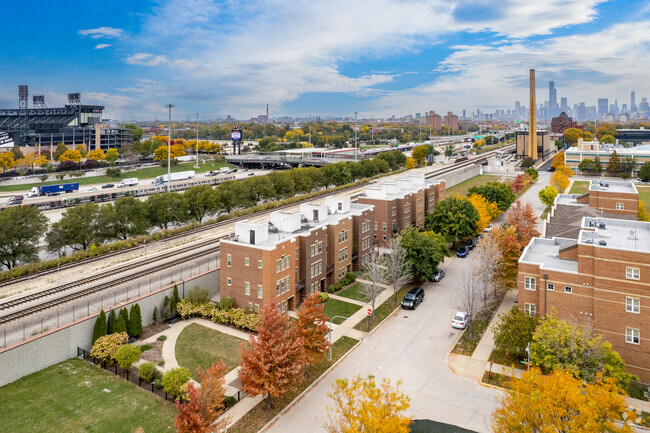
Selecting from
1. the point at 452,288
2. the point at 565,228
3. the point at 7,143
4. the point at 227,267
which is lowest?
the point at 452,288

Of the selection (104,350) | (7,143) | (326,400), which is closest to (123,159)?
(7,143)

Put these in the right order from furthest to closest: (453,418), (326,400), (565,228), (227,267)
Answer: (565,228) < (227,267) < (326,400) < (453,418)

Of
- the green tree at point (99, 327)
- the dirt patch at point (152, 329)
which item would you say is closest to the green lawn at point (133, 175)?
the dirt patch at point (152, 329)

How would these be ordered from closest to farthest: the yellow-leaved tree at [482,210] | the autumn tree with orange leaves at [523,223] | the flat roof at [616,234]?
1. the flat roof at [616,234]
2. the autumn tree with orange leaves at [523,223]
3. the yellow-leaved tree at [482,210]

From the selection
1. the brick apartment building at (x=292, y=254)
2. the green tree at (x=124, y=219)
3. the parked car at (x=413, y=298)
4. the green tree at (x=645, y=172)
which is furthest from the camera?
the green tree at (x=645, y=172)

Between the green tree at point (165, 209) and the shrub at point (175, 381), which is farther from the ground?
the green tree at point (165, 209)

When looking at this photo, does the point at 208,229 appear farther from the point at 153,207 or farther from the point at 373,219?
the point at 373,219

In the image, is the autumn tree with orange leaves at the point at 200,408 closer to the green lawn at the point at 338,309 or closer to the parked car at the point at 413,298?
the green lawn at the point at 338,309
